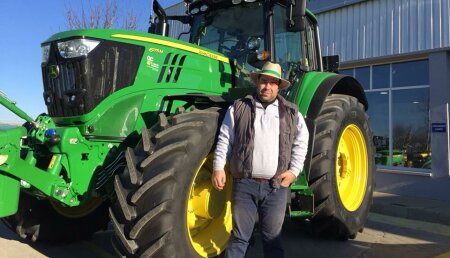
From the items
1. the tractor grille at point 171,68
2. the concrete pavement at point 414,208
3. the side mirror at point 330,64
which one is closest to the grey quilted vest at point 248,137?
the tractor grille at point 171,68

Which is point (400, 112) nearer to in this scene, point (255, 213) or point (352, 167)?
point (352, 167)

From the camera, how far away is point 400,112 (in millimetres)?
10164

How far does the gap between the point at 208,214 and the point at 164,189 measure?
740mm

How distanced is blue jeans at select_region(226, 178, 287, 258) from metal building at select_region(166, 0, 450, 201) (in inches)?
256

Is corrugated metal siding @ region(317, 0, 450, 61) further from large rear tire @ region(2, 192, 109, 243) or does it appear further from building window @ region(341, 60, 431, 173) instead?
large rear tire @ region(2, 192, 109, 243)

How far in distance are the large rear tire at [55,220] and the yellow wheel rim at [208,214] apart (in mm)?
1499

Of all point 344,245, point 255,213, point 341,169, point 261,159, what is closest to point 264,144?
point 261,159

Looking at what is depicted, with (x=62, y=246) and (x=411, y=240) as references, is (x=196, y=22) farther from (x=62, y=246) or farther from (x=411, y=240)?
(x=411, y=240)

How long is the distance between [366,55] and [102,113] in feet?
25.9

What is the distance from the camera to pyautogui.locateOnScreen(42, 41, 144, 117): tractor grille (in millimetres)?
3904


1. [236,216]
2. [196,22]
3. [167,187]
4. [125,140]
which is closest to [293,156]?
[236,216]

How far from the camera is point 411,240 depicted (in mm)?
5816

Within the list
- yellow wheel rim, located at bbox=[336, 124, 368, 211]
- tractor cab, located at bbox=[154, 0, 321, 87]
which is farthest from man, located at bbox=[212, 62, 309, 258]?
yellow wheel rim, located at bbox=[336, 124, 368, 211]

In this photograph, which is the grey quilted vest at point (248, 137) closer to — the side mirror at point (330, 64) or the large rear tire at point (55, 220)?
the large rear tire at point (55, 220)
